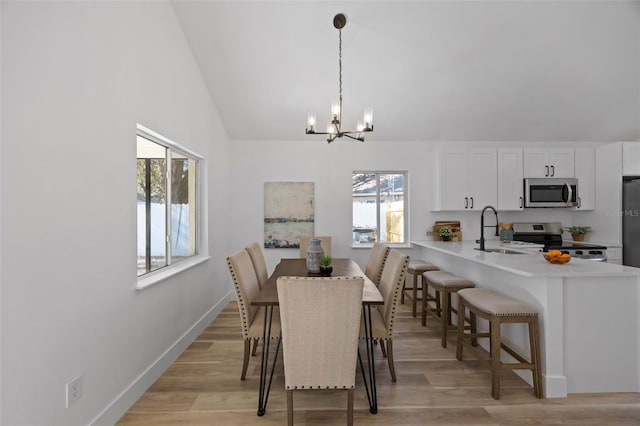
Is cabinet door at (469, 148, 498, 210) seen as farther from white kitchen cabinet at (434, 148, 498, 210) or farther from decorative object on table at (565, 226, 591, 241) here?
decorative object on table at (565, 226, 591, 241)

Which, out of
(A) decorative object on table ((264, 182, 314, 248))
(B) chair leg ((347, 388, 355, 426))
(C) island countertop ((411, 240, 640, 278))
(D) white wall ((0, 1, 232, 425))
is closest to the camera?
(D) white wall ((0, 1, 232, 425))

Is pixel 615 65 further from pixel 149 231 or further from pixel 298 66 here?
pixel 149 231

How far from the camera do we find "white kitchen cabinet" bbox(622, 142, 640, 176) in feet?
13.2

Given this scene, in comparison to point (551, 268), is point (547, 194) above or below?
above

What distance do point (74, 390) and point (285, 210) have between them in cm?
325

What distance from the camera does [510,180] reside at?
4438 millimetres

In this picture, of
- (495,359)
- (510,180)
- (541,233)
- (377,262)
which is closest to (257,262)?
(377,262)

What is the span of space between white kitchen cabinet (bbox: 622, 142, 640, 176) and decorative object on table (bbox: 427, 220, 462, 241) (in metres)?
2.18

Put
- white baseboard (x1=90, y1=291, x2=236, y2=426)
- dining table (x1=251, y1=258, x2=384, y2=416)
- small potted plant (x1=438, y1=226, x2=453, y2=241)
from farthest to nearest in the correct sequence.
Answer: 1. small potted plant (x1=438, y1=226, x2=453, y2=241)
2. dining table (x1=251, y1=258, x2=384, y2=416)
3. white baseboard (x1=90, y1=291, x2=236, y2=426)

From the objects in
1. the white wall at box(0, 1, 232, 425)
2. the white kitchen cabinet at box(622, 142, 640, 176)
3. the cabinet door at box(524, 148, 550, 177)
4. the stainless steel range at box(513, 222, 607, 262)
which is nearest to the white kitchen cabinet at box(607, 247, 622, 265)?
the stainless steel range at box(513, 222, 607, 262)

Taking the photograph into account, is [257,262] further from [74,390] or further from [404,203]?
[404,203]

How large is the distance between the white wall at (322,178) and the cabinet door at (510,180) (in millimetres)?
307

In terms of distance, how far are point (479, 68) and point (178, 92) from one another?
10.7ft

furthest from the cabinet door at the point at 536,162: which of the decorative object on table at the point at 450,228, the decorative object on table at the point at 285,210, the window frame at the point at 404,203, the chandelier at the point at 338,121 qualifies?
the decorative object on table at the point at 285,210
